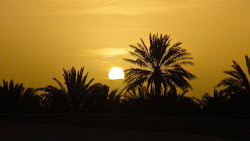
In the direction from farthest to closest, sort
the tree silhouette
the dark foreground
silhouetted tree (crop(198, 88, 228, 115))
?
the tree silhouette → silhouetted tree (crop(198, 88, 228, 115)) → the dark foreground

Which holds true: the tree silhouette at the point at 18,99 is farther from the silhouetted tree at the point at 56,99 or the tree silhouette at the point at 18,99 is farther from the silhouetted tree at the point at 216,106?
the silhouetted tree at the point at 216,106

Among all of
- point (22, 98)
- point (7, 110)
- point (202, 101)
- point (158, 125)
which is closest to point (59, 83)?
point (22, 98)

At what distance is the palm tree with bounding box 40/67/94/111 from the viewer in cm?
2742

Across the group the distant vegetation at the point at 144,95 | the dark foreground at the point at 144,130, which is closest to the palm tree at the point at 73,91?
the distant vegetation at the point at 144,95

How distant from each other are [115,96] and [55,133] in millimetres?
16411

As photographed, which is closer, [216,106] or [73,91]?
[216,106]

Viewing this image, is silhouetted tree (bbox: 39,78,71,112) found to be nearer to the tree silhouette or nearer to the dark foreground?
the tree silhouette

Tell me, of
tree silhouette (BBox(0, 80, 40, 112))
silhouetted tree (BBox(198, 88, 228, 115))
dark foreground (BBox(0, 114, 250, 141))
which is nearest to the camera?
dark foreground (BBox(0, 114, 250, 141))

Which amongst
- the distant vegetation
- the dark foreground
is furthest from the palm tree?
the dark foreground

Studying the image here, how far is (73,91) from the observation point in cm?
2856

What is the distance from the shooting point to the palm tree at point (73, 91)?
2742cm

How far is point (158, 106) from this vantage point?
19828 mm

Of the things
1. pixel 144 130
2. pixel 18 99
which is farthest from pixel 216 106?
pixel 18 99

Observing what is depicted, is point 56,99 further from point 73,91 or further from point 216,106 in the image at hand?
point 216,106
